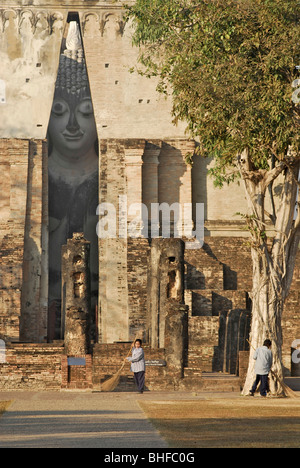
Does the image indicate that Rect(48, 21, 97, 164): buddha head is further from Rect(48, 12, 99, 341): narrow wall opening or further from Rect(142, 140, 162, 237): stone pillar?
Rect(142, 140, 162, 237): stone pillar

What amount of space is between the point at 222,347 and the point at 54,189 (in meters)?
8.68

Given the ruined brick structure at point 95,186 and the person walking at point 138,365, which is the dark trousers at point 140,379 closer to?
the person walking at point 138,365

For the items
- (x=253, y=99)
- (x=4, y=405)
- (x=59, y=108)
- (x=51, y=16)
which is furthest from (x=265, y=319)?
(x=51, y=16)

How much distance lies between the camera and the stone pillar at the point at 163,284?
68.3 feet

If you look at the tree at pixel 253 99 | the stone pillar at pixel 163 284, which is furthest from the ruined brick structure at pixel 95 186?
the tree at pixel 253 99

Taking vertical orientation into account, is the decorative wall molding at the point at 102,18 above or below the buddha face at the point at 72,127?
above

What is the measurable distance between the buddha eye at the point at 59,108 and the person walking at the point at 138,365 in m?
14.5

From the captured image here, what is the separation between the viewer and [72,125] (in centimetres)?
2958

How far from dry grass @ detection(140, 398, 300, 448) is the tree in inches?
101

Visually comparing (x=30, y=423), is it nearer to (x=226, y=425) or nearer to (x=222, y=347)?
(x=226, y=425)

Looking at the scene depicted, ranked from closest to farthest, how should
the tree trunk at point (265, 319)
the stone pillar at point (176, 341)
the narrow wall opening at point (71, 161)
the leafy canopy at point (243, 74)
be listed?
the leafy canopy at point (243, 74), the tree trunk at point (265, 319), the stone pillar at point (176, 341), the narrow wall opening at point (71, 161)

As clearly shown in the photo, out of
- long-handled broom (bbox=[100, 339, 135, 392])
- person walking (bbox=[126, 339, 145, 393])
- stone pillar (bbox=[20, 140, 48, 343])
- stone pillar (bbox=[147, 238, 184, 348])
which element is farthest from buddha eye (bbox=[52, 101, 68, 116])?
person walking (bbox=[126, 339, 145, 393])

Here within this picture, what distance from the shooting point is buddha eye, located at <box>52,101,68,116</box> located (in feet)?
96.6

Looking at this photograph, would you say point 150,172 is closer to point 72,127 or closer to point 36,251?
point 72,127
